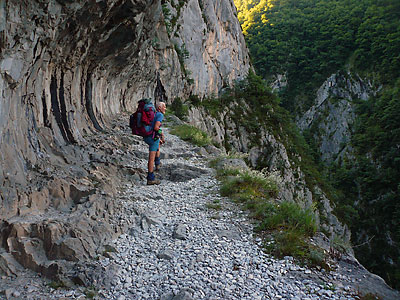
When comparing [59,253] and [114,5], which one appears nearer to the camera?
[59,253]

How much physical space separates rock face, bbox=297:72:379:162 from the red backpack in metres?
58.8

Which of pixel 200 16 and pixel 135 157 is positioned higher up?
pixel 200 16

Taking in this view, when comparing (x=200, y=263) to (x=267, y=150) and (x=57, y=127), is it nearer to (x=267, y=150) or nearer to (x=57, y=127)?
(x=57, y=127)

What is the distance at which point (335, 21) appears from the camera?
84.6m

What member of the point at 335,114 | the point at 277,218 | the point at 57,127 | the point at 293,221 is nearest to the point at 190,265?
the point at 277,218

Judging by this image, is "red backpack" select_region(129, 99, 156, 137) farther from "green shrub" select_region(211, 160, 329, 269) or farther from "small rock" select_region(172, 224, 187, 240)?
"small rock" select_region(172, 224, 187, 240)

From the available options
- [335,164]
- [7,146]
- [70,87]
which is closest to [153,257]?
[7,146]

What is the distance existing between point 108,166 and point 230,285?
183 inches

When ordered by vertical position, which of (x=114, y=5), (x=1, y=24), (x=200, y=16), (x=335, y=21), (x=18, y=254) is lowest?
(x=18, y=254)

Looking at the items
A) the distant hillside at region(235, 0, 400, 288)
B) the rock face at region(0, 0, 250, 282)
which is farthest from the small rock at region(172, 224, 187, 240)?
the distant hillside at region(235, 0, 400, 288)

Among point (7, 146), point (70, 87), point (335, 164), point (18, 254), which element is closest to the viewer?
point (18, 254)

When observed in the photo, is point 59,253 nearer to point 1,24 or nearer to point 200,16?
point 1,24

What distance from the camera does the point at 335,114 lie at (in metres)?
66.8

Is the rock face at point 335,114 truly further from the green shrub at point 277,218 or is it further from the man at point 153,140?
the man at point 153,140
